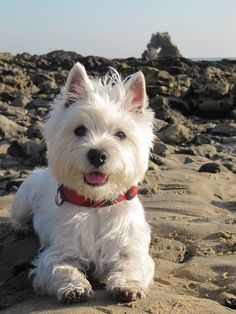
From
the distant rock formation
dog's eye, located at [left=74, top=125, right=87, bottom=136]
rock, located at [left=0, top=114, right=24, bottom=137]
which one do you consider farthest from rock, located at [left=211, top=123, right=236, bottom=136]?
the distant rock formation

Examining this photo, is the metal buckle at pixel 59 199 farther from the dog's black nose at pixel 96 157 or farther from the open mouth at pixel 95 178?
the dog's black nose at pixel 96 157

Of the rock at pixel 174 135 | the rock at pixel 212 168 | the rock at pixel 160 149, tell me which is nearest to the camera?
the rock at pixel 212 168

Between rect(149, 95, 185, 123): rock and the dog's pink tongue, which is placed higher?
the dog's pink tongue

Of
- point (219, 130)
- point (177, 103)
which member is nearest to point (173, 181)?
point (219, 130)

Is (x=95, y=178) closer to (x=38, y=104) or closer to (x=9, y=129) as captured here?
(x=9, y=129)

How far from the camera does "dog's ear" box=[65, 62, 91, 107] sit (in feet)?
14.1

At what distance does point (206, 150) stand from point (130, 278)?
250 inches

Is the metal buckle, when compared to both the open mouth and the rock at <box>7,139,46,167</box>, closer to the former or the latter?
the open mouth

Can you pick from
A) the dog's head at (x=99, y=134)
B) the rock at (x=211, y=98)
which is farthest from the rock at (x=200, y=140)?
the dog's head at (x=99, y=134)

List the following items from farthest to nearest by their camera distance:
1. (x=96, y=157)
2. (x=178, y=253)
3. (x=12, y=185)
→ (x=12, y=185) < (x=178, y=253) < (x=96, y=157)

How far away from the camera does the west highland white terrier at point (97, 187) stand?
3.91m

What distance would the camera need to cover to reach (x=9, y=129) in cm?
1022

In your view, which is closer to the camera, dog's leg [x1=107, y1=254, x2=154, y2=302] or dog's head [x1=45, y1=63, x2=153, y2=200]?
dog's leg [x1=107, y1=254, x2=154, y2=302]

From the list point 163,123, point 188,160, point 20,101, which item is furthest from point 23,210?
point 20,101
